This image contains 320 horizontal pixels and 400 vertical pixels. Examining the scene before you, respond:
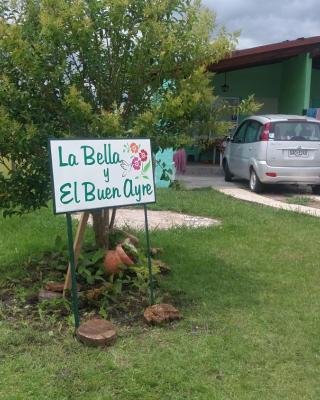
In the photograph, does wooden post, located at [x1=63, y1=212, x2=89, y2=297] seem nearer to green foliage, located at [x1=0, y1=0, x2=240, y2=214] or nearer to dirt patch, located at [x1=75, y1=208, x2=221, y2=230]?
green foliage, located at [x1=0, y1=0, x2=240, y2=214]

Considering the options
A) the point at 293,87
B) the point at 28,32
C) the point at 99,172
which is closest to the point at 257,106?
the point at 99,172

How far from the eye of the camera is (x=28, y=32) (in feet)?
14.3

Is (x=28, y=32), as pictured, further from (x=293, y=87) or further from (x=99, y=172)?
(x=293, y=87)

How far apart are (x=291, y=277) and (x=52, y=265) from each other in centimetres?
220

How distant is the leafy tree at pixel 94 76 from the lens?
13.9ft

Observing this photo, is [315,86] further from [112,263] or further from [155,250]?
[112,263]

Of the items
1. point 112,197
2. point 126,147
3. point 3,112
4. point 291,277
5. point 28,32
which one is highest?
point 28,32

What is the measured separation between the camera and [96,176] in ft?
12.9

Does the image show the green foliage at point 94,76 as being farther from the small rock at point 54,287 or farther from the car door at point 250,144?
the car door at point 250,144

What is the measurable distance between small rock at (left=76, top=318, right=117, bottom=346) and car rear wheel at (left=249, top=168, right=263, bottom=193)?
772 centimetres

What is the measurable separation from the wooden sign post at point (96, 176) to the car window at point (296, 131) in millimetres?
7026

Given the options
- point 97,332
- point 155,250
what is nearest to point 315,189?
point 155,250

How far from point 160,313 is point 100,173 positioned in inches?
43.3

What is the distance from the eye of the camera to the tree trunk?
505cm
